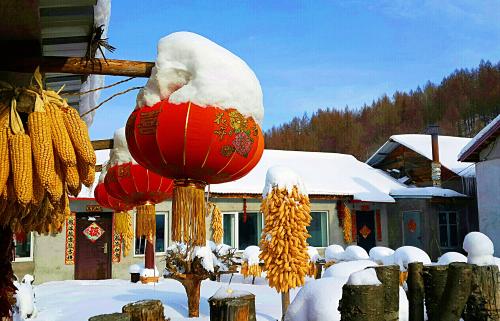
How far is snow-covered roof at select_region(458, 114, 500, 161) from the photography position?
47.8ft

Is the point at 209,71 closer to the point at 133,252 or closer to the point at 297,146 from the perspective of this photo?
the point at 133,252

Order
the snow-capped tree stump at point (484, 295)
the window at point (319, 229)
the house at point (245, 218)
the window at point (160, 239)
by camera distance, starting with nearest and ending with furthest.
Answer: the snow-capped tree stump at point (484, 295), the house at point (245, 218), the window at point (160, 239), the window at point (319, 229)

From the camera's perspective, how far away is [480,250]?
4176mm

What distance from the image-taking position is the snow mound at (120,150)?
5.52 meters

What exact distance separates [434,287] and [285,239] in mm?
4364

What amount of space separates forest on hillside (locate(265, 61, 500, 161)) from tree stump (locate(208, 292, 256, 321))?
5139 cm

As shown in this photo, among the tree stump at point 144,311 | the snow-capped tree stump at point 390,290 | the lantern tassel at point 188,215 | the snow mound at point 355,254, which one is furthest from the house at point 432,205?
the tree stump at point 144,311

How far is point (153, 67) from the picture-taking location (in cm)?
274

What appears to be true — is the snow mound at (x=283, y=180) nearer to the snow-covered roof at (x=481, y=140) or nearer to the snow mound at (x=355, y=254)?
the snow mound at (x=355, y=254)

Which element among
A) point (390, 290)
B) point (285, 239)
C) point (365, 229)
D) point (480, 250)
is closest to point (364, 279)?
point (390, 290)

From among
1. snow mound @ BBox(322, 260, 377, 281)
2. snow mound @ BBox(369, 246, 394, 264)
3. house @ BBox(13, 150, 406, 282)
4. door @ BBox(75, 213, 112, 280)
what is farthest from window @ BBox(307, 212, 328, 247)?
snow mound @ BBox(322, 260, 377, 281)

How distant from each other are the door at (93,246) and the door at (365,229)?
959cm

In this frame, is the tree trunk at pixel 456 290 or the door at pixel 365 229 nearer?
the tree trunk at pixel 456 290

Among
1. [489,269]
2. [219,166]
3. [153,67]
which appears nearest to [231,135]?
[219,166]
